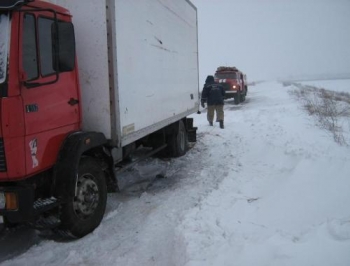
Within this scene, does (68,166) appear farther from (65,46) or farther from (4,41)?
(4,41)

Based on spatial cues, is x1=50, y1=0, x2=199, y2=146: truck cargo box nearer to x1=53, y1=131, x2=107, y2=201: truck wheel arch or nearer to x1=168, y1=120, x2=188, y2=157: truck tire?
x1=53, y1=131, x2=107, y2=201: truck wheel arch

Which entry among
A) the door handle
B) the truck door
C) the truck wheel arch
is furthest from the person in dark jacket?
the truck door

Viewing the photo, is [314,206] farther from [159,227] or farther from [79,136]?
[79,136]

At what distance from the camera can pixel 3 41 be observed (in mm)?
3723

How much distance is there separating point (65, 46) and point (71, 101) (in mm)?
Result: 775

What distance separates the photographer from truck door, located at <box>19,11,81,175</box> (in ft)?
12.6

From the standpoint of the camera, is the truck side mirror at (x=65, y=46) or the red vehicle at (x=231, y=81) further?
the red vehicle at (x=231, y=81)

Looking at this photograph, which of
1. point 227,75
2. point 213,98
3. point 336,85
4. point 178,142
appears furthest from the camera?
point 336,85

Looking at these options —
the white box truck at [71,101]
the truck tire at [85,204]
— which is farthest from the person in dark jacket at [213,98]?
the truck tire at [85,204]

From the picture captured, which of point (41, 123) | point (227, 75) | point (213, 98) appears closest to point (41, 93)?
point (41, 123)

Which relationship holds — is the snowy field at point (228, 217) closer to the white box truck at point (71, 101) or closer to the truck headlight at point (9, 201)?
the white box truck at point (71, 101)

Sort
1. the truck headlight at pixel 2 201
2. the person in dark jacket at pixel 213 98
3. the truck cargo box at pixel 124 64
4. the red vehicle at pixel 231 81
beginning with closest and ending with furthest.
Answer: the truck headlight at pixel 2 201
the truck cargo box at pixel 124 64
the person in dark jacket at pixel 213 98
the red vehicle at pixel 231 81

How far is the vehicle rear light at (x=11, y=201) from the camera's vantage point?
379 cm

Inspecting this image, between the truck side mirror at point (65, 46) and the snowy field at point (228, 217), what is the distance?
215 cm
